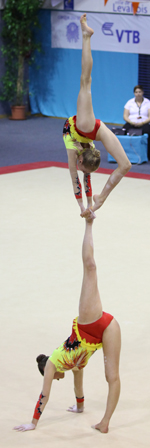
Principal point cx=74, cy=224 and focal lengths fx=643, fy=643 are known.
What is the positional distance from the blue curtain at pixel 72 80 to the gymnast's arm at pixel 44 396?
943cm

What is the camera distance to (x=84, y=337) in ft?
9.97

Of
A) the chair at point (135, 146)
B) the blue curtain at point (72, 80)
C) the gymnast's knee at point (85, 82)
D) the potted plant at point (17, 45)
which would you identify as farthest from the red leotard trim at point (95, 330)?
the potted plant at point (17, 45)

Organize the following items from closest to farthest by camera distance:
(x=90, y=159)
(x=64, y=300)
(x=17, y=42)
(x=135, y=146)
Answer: (x=90, y=159)
(x=64, y=300)
(x=135, y=146)
(x=17, y=42)

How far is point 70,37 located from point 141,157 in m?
4.28

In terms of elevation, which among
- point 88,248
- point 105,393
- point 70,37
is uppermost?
point 70,37

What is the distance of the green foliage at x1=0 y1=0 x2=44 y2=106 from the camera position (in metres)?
12.3

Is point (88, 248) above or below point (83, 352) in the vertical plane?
above

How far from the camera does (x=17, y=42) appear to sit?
41.8 feet

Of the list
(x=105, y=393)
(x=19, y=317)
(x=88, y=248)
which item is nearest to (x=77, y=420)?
(x=105, y=393)

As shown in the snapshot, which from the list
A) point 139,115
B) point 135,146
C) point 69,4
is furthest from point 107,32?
point 135,146

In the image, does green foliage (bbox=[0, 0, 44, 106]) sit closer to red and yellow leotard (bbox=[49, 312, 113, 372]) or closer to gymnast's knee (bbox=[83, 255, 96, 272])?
gymnast's knee (bbox=[83, 255, 96, 272])

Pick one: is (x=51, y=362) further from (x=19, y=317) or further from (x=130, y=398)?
(x=19, y=317)

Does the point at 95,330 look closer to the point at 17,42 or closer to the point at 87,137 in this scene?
the point at 87,137

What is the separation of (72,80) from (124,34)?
163 centimetres
